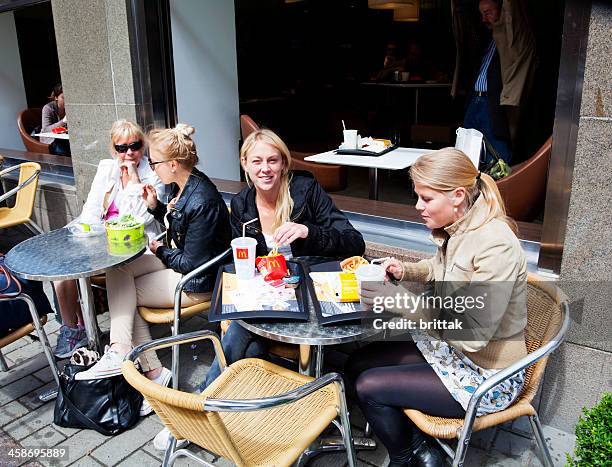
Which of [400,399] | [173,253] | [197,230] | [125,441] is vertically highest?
[197,230]

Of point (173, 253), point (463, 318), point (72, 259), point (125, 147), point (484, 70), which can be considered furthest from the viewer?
point (484, 70)

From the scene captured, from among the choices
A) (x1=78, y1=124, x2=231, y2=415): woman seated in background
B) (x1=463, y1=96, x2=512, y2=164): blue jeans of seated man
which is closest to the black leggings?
(x1=78, y1=124, x2=231, y2=415): woman seated in background

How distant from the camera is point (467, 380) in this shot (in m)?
1.83

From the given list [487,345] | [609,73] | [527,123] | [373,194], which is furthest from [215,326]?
[527,123]

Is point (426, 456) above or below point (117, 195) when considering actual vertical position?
below

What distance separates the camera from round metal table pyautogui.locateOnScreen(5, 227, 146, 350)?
2414mm

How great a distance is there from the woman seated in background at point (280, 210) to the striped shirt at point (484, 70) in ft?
7.48

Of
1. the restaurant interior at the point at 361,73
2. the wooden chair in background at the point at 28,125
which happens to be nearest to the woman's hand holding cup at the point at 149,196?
the restaurant interior at the point at 361,73

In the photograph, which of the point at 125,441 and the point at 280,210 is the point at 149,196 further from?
the point at 125,441

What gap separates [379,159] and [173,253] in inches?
67.3

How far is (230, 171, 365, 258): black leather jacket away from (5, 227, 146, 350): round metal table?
1.87 ft

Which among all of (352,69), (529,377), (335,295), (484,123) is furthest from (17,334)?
(352,69)

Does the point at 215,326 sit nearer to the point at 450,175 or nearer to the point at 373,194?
the point at 373,194

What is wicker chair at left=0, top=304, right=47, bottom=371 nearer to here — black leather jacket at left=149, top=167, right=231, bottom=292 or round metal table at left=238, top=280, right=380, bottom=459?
black leather jacket at left=149, top=167, right=231, bottom=292
